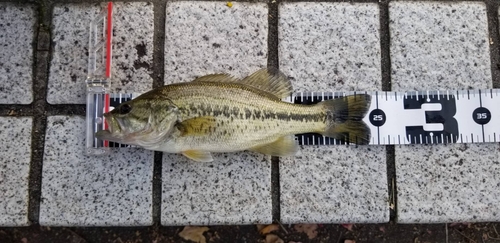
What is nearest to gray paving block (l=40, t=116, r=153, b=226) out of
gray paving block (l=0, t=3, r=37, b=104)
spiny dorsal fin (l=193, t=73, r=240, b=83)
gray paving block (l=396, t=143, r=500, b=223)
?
gray paving block (l=0, t=3, r=37, b=104)

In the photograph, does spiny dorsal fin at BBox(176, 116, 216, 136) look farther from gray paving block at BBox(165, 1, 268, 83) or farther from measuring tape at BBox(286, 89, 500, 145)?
measuring tape at BBox(286, 89, 500, 145)

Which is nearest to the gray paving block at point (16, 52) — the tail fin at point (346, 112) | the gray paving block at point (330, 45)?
the gray paving block at point (330, 45)

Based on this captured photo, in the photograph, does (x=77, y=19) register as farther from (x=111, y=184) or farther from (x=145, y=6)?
(x=111, y=184)

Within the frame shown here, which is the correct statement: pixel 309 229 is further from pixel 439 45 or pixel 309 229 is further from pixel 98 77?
pixel 98 77

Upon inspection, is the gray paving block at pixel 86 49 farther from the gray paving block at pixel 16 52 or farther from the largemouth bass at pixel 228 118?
the largemouth bass at pixel 228 118

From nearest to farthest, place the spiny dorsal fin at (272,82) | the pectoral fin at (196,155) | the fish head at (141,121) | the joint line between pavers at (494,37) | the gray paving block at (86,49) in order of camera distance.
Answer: the fish head at (141,121) < the pectoral fin at (196,155) < the spiny dorsal fin at (272,82) < the gray paving block at (86,49) < the joint line between pavers at (494,37)

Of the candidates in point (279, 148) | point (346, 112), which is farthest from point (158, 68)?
point (346, 112)
